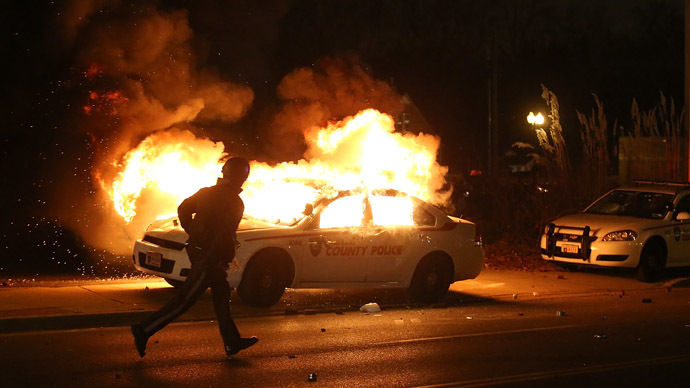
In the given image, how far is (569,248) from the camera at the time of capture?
15.3 metres

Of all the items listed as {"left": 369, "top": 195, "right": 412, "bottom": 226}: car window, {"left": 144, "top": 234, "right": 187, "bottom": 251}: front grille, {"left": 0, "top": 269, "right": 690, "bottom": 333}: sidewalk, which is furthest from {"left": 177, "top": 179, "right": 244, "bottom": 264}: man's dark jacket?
{"left": 369, "top": 195, "right": 412, "bottom": 226}: car window

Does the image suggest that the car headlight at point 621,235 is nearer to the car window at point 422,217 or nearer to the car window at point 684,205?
the car window at point 684,205

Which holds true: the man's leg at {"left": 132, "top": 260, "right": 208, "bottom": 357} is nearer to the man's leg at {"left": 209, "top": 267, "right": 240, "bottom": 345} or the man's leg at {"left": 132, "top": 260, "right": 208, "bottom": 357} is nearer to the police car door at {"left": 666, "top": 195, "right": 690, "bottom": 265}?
the man's leg at {"left": 209, "top": 267, "right": 240, "bottom": 345}

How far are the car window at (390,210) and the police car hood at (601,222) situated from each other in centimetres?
416

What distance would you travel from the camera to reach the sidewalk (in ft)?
32.4

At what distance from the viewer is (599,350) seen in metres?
9.31

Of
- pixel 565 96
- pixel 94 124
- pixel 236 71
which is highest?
pixel 565 96

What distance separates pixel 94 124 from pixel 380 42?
84.4 ft

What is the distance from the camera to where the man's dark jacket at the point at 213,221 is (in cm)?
823

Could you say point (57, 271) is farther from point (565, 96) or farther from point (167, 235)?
point (565, 96)

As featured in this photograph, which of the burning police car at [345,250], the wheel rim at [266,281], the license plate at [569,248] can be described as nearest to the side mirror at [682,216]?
the license plate at [569,248]

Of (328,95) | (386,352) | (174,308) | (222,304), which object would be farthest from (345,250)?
(328,95)

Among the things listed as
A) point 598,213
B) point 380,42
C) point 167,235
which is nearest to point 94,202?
point 167,235

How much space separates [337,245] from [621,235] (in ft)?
18.4
